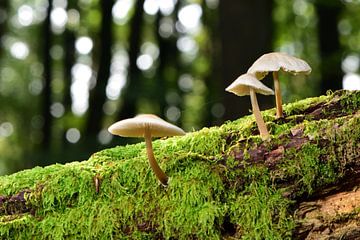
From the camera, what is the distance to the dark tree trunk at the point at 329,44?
916 centimetres

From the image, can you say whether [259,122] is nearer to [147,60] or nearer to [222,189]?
[222,189]

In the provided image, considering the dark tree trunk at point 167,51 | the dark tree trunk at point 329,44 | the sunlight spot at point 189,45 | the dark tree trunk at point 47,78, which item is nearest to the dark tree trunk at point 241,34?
the dark tree trunk at point 329,44

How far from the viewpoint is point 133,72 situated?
38.8ft

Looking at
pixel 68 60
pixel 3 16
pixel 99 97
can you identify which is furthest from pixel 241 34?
pixel 68 60

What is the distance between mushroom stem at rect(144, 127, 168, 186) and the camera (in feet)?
7.04

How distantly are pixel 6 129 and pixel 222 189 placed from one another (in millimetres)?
23004

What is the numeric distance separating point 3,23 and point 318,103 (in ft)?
33.5

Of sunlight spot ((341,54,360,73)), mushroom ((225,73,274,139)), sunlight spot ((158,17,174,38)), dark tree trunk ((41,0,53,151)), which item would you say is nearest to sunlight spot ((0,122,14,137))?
dark tree trunk ((41,0,53,151))

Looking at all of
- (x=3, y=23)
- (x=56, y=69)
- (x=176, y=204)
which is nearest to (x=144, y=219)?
(x=176, y=204)

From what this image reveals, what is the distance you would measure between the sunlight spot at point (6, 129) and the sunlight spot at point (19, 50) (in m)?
3.35

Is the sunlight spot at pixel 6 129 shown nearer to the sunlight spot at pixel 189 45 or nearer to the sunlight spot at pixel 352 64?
the sunlight spot at pixel 189 45

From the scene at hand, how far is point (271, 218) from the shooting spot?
2.06 meters

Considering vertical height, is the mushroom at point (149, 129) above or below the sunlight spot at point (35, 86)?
below

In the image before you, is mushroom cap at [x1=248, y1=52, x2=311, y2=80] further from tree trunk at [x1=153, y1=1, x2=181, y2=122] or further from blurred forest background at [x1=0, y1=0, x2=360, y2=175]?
tree trunk at [x1=153, y1=1, x2=181, y2=122]
